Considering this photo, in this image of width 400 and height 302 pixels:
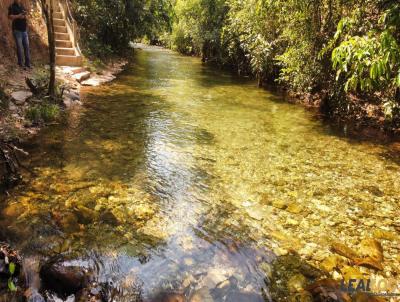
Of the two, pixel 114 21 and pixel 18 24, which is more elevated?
pixel 114 21

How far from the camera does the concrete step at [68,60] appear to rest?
1336cm

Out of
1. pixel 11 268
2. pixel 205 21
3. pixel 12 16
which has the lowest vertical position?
pixel 11 268

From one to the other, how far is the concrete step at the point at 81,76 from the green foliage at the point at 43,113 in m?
4.19

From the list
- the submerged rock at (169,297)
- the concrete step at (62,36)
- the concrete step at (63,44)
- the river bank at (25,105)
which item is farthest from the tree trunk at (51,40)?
the submerged rock at (169,297)

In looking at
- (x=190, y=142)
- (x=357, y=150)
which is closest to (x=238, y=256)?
(x=190, y=142)

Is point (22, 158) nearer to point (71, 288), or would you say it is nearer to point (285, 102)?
point (71, 288)

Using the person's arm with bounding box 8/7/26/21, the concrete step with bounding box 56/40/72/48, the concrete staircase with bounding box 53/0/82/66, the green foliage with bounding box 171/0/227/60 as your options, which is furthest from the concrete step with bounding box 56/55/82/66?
the green foliage with bounding box 171/0/227/60

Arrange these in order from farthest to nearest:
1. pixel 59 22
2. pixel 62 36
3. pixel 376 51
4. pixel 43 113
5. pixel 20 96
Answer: pixel 59 22, pixel 62 36, pixel 20 96, pixel 43 113, pixel 376 51

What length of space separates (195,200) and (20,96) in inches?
233

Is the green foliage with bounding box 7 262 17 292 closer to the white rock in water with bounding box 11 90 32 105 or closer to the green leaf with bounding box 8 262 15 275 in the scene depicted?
the green leaf with bounding box 8 262 15 275

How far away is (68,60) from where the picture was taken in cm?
1353

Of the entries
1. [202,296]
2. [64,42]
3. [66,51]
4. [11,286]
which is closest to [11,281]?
[11,286]

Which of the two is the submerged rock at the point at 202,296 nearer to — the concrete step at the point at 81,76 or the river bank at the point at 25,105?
the river bank at the point at 25,105

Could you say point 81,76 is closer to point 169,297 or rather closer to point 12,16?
point 12,16
